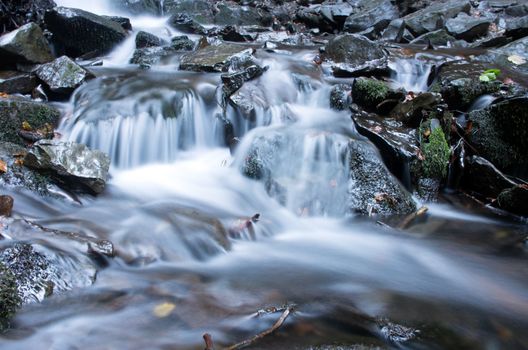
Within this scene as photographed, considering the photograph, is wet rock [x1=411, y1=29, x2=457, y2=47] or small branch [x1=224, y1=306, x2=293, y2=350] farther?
wet rock [x1=411, y1=29, x2=457, y2=47]

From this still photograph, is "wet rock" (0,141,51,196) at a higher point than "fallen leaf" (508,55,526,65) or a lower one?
lower

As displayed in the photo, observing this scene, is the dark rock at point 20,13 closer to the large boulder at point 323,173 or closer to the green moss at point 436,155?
the large boulder at point 323,173

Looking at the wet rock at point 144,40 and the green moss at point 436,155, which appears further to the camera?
the wet rock at point 144,40

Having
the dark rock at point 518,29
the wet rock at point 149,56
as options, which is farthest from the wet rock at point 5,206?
the dark rock at point 518,29

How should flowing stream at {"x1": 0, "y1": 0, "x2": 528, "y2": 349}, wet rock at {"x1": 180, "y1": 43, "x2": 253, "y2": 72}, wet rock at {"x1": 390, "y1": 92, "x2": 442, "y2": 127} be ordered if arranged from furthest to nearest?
wet rock at {"x1": 180, "y1": 43, "x2": 253, "y2": 72}
wet rock at {"x1": 390, "y1": 92, "x2": 442, "y2": 127}
flowing stream at {"x1": 0, "y1": 0, "x2": 528, "y2": 349}

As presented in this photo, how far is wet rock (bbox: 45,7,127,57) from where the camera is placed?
8781mm

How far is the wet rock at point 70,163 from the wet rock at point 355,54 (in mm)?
5007

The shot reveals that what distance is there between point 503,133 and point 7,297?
19.1 feet

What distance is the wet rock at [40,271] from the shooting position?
2.82 m

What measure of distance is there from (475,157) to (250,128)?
325cm

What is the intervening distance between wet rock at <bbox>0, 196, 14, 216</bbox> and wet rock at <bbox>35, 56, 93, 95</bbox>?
3.42 metres


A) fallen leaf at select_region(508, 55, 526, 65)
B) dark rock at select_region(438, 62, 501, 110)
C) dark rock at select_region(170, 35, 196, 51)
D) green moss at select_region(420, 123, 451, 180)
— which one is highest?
fallen leaf at select_region(508, 55, 526, 65)

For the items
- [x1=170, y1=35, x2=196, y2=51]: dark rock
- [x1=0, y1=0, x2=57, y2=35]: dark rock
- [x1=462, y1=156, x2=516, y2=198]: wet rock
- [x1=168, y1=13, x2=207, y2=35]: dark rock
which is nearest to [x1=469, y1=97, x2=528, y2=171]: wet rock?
[x1=462, y1=156, x2=516, y2=198]: wet rock

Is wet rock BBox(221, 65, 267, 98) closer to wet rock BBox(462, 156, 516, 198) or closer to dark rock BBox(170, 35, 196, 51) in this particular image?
dark rock BBox(170, 35, 196, 51)
